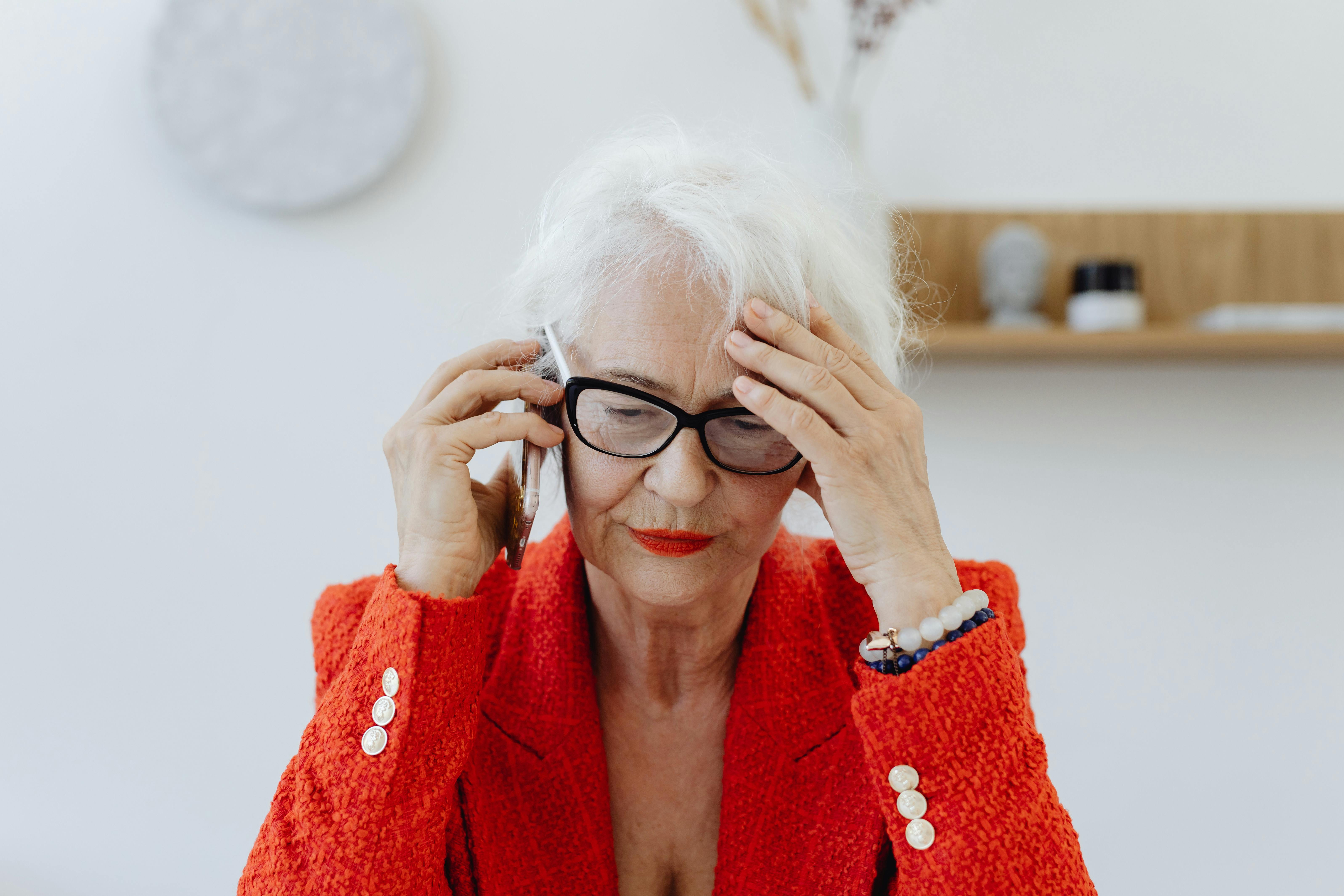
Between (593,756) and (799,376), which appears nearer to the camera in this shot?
(799,376)

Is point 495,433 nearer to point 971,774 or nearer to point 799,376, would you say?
point 799,376

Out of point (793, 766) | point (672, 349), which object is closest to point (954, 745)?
point (793, 766)

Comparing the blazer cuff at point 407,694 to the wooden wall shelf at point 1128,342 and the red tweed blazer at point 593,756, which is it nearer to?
the red tweed blazer at point 593,756

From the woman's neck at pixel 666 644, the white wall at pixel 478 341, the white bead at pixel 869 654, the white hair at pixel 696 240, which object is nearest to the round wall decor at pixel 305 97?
the white wall at pixel 478 341

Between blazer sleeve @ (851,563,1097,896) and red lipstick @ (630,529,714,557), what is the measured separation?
25 cm

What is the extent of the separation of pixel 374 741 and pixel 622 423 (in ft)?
1.43

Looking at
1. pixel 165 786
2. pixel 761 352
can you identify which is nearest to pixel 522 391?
pixel 761 352

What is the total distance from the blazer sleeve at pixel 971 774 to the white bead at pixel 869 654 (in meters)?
0.03

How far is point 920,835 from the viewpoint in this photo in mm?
1011

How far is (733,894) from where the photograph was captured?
3.94 feet

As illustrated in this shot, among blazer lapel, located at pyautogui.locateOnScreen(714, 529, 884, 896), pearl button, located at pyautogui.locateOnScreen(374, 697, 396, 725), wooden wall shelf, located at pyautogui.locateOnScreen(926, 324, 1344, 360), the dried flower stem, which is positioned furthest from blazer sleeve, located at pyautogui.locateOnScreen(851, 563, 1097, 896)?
the dried flower stem

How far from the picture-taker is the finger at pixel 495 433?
1.14 meters

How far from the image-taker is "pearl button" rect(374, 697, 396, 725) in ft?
3.43

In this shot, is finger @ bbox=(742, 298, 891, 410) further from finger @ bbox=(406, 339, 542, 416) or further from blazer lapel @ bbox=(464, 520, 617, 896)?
blazer lapel @ bbox=(464, 520, 617, 896)
